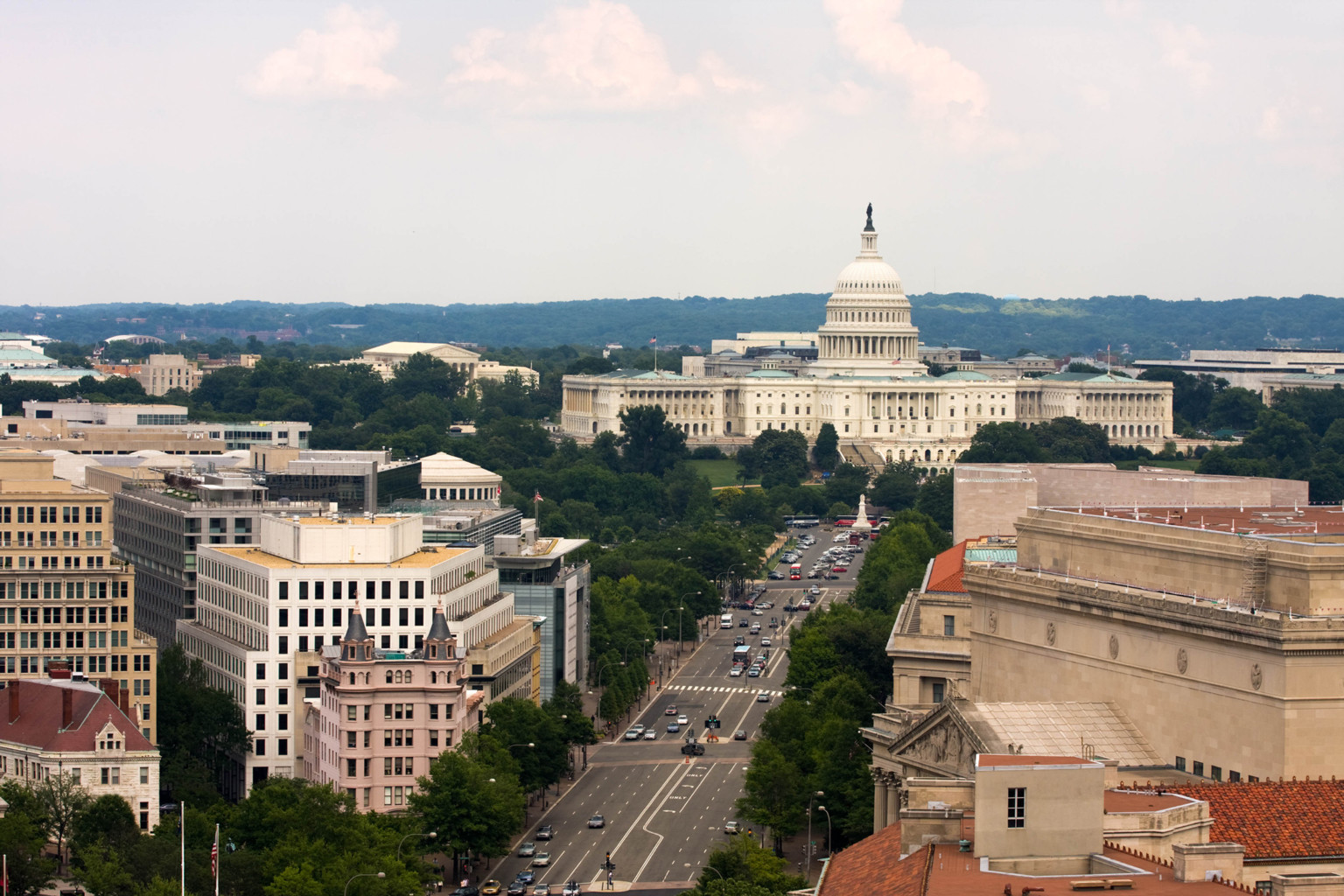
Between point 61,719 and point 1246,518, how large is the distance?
48.7 m

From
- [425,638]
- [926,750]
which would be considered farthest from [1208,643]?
[425,638]

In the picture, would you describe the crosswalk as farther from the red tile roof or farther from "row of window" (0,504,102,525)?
the red tile roof

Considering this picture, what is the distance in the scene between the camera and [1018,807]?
57594mm

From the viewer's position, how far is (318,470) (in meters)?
173

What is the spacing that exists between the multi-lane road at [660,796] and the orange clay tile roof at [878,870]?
38299 mm

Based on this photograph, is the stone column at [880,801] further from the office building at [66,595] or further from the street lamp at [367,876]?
the office building at [66,595]

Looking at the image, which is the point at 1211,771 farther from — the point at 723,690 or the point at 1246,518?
the point at 723,690

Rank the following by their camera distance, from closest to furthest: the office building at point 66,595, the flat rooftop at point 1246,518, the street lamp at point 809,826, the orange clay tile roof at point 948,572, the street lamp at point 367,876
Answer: the flat rooftop at point 1246,518, the street lamp at point 367,876, the orange clay tile roof at point 948,572, the street lamp at point 809,826, the office building at point 66,595

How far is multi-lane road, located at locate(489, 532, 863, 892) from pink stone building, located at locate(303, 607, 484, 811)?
19.6 feet

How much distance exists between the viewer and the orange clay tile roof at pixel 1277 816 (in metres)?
62.8

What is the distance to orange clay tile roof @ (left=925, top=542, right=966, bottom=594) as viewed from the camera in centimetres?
10602

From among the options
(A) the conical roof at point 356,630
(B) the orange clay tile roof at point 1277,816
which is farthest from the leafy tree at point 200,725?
(B) the orange clay tile roof at point 1277,816

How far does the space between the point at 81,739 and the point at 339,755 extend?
39.9 feet

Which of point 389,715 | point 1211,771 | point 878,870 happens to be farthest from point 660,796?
point 878,870
